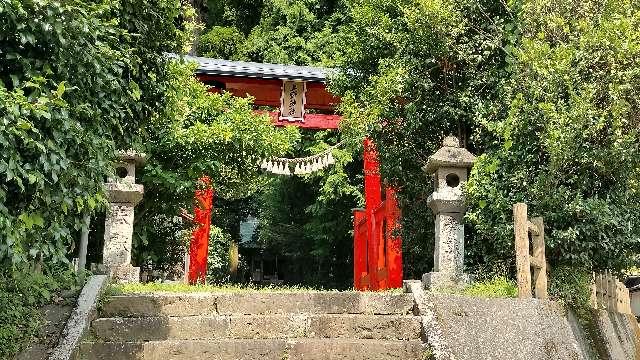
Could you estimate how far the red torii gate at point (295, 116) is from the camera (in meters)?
15.0

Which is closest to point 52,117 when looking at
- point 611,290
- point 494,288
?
point 494,288

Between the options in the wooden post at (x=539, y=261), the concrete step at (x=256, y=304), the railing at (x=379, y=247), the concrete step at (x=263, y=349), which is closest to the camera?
the concrete step at (x=263, y=349)

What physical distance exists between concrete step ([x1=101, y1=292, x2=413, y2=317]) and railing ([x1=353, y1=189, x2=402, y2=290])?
5.49 meters

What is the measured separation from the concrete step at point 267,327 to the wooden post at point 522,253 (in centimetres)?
138

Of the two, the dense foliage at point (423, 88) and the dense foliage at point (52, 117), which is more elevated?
the dense foliage at point (423, 88)

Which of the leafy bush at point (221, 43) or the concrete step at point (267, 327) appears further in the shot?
the leafy bush at point (221, 43)

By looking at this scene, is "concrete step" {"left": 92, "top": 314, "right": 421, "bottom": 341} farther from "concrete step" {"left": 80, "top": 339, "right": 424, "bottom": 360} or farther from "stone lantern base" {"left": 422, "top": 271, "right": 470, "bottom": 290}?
"stone lantern base" {"left": 422, "top": 271, "right": 470, "bottom": 290}

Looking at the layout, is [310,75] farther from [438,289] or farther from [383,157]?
[438,289]

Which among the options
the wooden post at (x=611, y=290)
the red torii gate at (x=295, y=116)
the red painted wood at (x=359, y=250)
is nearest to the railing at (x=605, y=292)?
the wooden post at (x=611, y=290)

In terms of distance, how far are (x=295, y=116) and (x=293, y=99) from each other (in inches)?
17.7

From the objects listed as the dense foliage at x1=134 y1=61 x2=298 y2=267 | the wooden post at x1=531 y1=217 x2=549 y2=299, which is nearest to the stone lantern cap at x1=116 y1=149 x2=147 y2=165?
the dense foliage at x1=134 y1=61 x2=298 y2=267

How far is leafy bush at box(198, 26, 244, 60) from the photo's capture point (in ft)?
76.0

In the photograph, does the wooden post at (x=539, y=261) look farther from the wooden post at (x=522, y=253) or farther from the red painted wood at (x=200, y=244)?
the red painted wood at (x=200, y=244)

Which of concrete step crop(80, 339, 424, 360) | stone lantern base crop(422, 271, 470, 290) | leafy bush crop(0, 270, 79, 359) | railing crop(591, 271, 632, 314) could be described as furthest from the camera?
stone lantern base crop(422, 271, 470, 290)
